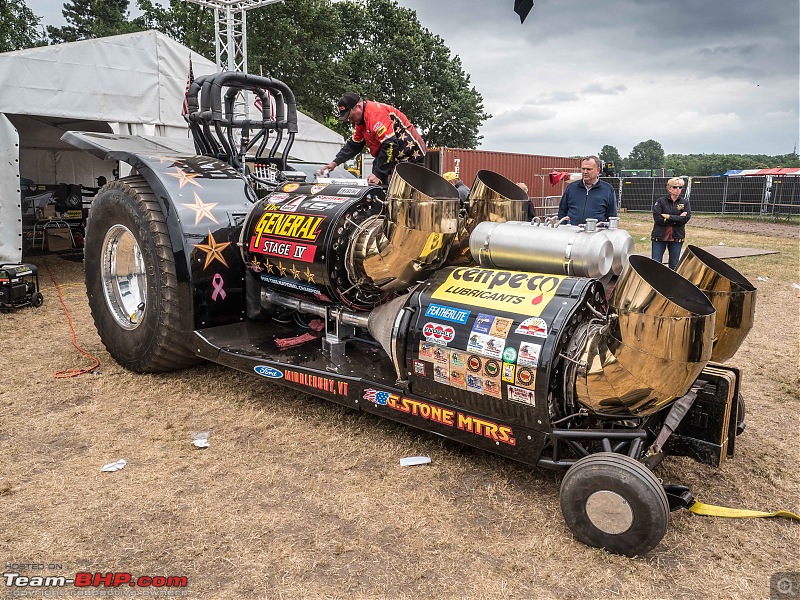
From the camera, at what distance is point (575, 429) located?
2842 millimetres

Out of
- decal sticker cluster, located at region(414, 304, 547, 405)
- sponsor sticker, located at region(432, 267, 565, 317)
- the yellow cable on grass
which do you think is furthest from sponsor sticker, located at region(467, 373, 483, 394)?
the yellow cable on grass

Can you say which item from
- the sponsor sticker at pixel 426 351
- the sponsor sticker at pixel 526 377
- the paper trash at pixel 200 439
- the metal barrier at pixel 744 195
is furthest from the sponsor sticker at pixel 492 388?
the metal barrier at pixel 744 195

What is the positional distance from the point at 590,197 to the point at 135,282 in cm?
408

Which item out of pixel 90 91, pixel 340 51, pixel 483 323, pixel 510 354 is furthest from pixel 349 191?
pixel 340 51

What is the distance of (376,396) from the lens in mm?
3396

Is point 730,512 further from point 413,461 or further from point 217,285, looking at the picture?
point 217,285

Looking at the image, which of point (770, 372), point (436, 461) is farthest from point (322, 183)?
point (770, 372)

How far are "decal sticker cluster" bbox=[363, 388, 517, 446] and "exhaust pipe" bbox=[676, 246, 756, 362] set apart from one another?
1124mm

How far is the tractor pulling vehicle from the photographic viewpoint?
8.48 feet

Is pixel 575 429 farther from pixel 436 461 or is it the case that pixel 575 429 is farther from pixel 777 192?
pixel 777 192

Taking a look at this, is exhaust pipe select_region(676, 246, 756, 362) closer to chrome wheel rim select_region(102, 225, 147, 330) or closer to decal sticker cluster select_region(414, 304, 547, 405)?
decal sticker cluster select_region(414, 304, 547, 405)

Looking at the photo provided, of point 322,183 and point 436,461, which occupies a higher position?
point 322,183

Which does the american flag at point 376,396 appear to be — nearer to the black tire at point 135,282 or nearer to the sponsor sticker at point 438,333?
the sponsor sticker at point 438,333

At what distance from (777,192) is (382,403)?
80.9ft
